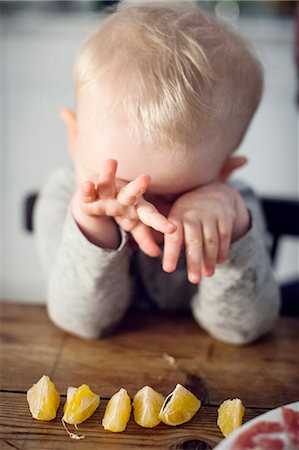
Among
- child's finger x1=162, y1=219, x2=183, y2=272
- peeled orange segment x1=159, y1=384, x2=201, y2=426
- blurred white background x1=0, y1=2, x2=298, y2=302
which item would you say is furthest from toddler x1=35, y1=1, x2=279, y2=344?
blurred white background x1=0, y1=2, x2=298, y2=302

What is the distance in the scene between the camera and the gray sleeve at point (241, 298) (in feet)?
2.55

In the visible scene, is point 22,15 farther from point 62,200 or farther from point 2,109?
point 62,200

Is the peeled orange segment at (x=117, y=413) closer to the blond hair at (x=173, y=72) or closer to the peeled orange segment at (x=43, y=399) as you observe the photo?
the peeled orange segment at (x=43, y=399)

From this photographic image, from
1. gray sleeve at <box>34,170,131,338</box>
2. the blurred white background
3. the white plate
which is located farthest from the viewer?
the blurred white background

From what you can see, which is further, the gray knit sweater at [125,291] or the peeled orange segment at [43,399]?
the gray knit sweater at [125,291]

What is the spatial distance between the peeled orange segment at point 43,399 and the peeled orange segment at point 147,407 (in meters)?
0.08

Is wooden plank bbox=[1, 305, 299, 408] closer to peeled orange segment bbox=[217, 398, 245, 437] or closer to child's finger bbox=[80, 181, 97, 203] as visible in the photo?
peeled orange segment bbox=[217, 398, 245, 437]

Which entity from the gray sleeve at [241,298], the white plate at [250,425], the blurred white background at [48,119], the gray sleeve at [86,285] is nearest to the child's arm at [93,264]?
the gray sleeve at [86,285]

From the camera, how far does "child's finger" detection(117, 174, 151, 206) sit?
62cm

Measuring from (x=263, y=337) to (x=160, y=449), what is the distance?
0.94 ft

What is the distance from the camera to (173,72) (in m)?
0.68

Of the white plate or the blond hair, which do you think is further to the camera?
the blond hair

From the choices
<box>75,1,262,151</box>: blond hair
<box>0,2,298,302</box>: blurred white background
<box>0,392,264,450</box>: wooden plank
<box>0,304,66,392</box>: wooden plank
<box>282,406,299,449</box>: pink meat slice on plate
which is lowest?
<box>0,2,298,302</box>: blurred white background

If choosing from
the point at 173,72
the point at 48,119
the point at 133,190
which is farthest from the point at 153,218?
the point at 48,119
